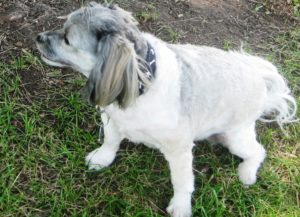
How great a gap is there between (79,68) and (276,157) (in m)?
1.53

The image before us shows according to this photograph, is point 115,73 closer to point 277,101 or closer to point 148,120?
point 148,120

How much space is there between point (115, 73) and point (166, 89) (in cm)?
36

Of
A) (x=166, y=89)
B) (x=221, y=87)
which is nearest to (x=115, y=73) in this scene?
(x=166, y=89)

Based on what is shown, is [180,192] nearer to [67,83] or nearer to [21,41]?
[67,83]

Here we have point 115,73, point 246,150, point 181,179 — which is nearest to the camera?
point 115,73

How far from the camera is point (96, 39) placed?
2.36 m

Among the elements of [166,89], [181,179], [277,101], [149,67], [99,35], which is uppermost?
[99,35]

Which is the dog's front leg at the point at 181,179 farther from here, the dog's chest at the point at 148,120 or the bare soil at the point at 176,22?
the bare soil at the point at 176,22

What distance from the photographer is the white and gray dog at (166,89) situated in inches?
91.2

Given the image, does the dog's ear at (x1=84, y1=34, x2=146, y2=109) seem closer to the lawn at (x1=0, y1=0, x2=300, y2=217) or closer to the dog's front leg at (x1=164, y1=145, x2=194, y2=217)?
the dog's front leg at (x1=164, y1=145, x2=194, y2=217)

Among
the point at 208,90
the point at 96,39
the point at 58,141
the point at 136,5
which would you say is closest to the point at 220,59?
the point at 208,90

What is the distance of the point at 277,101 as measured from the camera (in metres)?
3.22

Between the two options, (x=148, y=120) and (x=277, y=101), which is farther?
(x=277, y=101)

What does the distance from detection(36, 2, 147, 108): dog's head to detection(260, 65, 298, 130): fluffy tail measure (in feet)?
3.21
